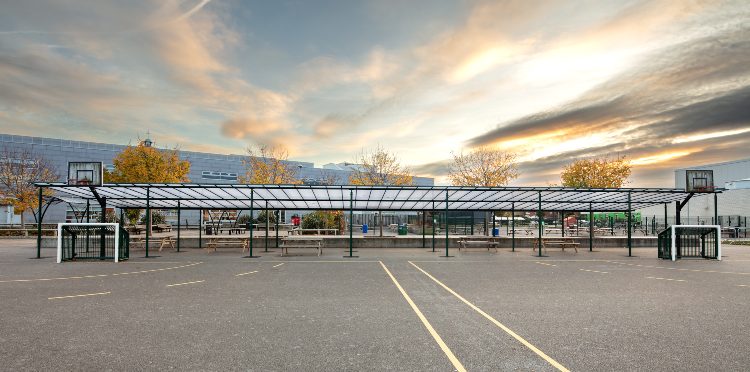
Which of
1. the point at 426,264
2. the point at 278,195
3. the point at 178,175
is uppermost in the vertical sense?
the point at 178,175

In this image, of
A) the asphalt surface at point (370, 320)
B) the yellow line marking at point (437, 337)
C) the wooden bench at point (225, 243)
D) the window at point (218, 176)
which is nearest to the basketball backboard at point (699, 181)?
the asphalt surface at point (370, 320)

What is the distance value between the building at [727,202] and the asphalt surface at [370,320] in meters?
40.4

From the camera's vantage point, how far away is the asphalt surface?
17.3 feet

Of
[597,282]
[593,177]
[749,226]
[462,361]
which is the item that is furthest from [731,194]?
[462,361]

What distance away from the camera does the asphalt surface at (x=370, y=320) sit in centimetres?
528

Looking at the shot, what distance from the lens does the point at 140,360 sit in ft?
17.2

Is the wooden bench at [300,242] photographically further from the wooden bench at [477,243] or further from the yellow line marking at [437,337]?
the yellow line marking at [437,337]

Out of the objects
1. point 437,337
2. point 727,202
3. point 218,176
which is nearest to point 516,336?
point 437,337

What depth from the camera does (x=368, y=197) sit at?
21328 mm

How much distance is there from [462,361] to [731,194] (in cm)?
6305

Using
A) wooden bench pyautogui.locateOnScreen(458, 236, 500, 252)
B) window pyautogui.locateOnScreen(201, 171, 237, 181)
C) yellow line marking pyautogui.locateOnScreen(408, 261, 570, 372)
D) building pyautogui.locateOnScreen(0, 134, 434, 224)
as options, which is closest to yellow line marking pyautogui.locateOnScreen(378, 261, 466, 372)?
yellow line marking pyautogui.locateOnScreen(408, 261, 570, 372)

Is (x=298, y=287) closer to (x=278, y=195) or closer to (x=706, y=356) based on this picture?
(x=706, y=356)

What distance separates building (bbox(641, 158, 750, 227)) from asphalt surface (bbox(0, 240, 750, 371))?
132ft

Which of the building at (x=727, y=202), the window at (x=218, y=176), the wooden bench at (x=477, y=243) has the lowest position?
the wooden bench at (x=477, y=243)
